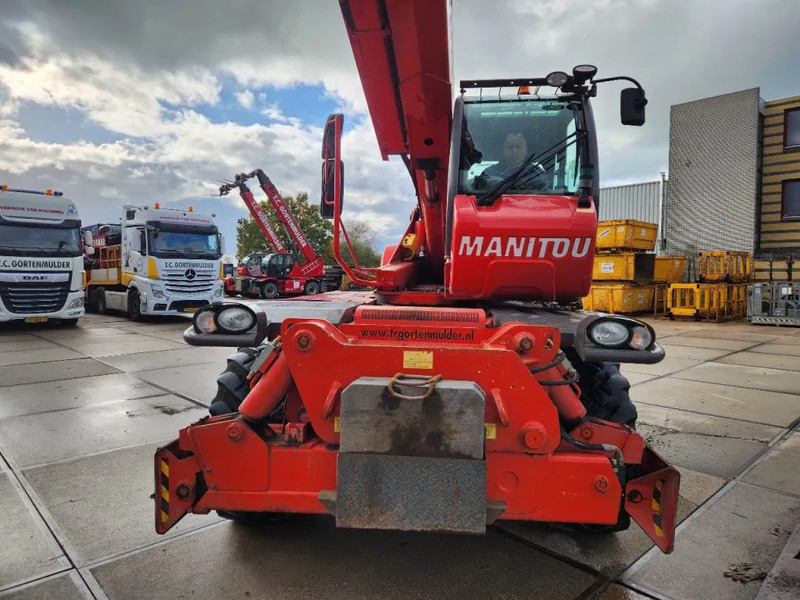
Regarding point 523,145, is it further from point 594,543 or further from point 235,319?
point 594,543

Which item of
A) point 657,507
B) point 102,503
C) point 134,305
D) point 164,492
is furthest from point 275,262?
point 657,507

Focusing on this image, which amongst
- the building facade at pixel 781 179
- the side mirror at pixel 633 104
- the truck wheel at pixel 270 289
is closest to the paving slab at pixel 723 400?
the side mirror at pixel 633 104

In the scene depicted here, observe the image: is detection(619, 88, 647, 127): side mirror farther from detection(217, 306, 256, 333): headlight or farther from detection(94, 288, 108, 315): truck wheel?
detection(94, 288, 108, 315): truck wheel

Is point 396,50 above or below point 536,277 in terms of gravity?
above

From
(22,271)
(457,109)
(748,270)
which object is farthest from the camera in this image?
(748,270)

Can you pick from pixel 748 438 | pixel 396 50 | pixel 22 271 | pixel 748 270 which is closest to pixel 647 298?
pixel 748 270

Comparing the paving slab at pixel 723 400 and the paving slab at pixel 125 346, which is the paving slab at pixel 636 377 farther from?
the paving slab at pixel 125 346

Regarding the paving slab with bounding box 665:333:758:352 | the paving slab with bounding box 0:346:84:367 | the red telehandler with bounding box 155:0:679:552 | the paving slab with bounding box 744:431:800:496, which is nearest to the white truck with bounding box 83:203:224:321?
the paving slab with bounding box 0:346:84:367

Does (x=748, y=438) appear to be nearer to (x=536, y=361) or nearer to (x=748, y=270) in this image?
(x=536, y=361)

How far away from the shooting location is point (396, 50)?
3.20 m

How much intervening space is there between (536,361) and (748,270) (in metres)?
17.7

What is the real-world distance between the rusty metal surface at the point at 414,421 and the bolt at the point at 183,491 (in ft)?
2.59

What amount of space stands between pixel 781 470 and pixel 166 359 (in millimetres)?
8250

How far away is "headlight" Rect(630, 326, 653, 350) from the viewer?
8.37 feet
